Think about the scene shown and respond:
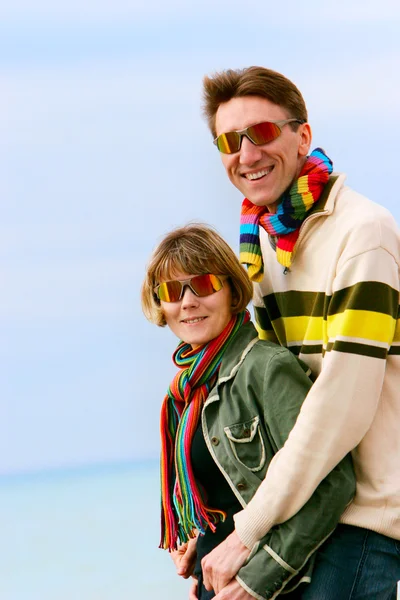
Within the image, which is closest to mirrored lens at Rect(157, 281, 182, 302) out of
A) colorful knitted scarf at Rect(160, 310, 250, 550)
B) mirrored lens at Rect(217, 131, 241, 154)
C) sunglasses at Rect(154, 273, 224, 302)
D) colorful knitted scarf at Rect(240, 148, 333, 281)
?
sunglasses at Rect(154, 273, 224, 302)

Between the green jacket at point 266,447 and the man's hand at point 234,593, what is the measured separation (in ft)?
0.05

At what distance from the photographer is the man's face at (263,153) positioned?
2648 millimetres

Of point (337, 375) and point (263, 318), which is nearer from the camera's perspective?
point (337, 375)

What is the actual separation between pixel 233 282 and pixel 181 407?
372 millimetres

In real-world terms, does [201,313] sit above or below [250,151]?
below

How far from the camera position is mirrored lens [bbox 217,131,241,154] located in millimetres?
2666

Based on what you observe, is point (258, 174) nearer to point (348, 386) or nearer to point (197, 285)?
point (197, 285)

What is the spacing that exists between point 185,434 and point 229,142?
2.57ft

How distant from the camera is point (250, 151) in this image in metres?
2.65

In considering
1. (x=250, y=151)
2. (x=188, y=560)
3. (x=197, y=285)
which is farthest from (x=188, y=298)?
(x=188, y=560)

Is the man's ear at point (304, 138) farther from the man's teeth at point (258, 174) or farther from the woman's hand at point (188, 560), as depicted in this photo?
the woman's hand at point (188, 560)

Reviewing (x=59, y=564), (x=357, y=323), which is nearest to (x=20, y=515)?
(x=59, y=564)

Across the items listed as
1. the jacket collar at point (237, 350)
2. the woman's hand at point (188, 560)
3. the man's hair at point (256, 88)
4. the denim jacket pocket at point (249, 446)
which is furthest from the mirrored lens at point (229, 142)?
the woman's hand at point (188, 560)

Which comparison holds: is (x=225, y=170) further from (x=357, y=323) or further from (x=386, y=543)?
(x=386, y=543)
